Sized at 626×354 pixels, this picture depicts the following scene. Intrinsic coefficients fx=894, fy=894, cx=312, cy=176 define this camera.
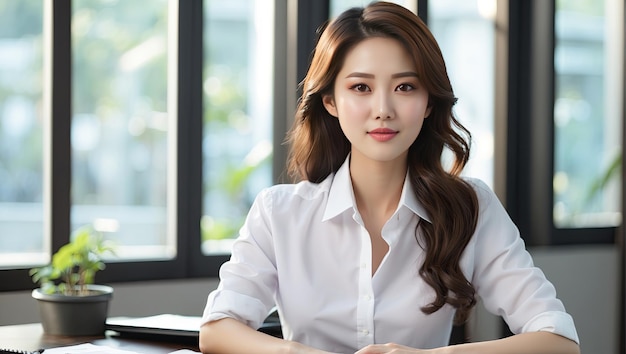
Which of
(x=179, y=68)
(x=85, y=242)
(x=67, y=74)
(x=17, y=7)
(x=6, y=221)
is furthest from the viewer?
(x=6, y=221)

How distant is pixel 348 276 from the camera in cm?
190

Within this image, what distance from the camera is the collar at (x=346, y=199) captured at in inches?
75.5

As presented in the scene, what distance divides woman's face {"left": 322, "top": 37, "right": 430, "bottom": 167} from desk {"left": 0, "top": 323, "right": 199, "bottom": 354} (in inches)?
21.9

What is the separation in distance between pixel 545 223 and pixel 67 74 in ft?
7.65

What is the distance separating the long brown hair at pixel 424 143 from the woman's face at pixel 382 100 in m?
0.02

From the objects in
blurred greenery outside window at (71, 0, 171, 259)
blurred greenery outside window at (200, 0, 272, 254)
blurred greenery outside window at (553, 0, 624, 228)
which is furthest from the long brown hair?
blurred greenery outside window at (553, 0, 624, 228)

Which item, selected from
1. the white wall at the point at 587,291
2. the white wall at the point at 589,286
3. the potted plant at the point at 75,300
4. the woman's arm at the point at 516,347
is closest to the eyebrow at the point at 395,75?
the woman's arm at the point at 516,347

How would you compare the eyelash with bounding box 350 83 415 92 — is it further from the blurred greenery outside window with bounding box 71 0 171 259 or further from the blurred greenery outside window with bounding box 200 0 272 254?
the blurred greenery outside window with bounding box 71 0 171 259

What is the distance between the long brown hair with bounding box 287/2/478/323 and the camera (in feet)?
6.04

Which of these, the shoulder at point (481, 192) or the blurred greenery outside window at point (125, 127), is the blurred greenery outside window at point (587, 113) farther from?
the shoulder at point (481, 192)

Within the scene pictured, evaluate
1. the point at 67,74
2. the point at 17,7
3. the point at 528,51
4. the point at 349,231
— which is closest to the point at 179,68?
the point at 67,74

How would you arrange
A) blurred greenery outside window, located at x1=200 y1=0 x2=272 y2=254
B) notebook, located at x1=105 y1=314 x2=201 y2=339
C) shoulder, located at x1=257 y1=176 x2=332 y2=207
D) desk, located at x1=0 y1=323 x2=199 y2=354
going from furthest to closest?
blurred greenery outside window, located at x1=200 y1=0 x2=272 y2=254
shoulder, located at x1=257 y1=176 x2=332 y2=207
notebook, located at x1=105 y1=314 x2=201 y2=339
desk, located at x1=0 y1=323 x2=199 y2=354

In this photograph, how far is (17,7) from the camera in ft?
13.0

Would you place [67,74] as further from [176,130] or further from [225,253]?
[225,253]
